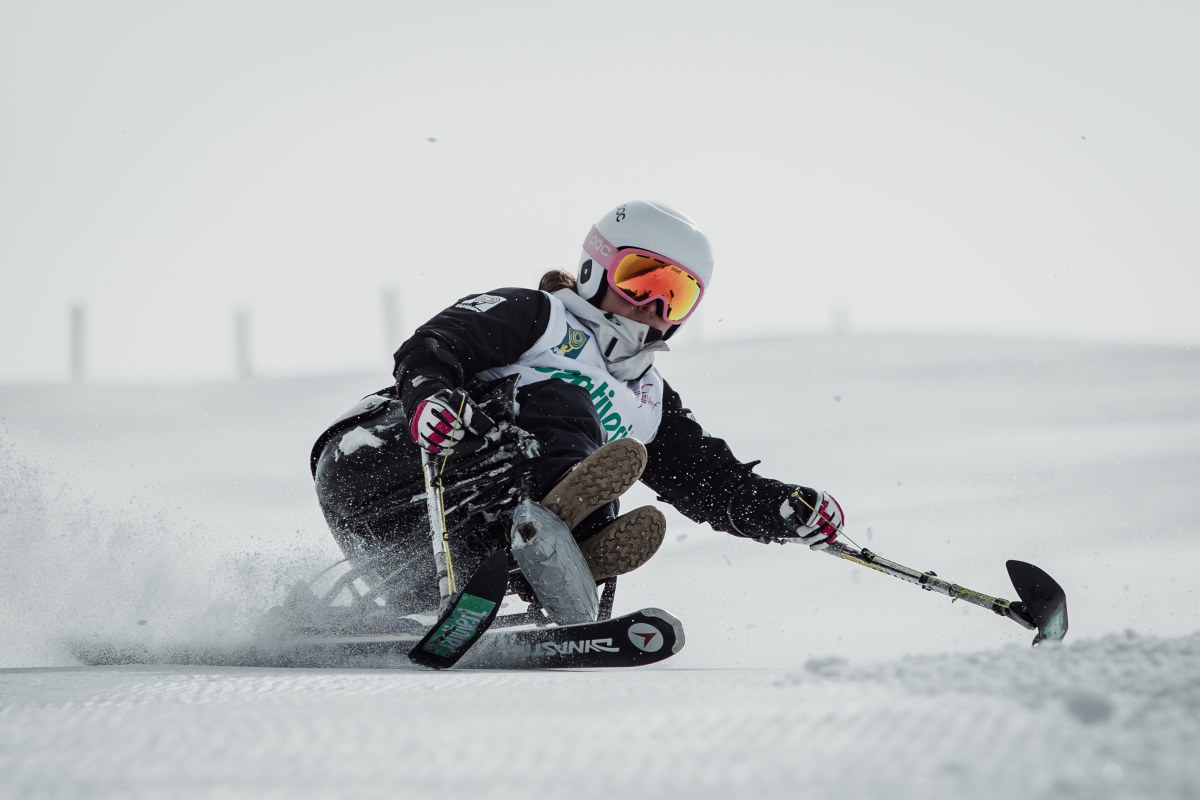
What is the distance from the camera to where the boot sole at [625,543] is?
3.12 meters

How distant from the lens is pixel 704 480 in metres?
3.91

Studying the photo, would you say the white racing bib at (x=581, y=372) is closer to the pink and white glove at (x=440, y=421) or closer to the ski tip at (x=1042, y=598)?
the pink and white glove at (x=440, y=421)

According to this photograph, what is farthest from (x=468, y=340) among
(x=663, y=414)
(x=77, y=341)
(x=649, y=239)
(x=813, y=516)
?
(x=77, y=341)

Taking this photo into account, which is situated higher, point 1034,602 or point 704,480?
point 704,480

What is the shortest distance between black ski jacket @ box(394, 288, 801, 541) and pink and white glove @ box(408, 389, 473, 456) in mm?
69

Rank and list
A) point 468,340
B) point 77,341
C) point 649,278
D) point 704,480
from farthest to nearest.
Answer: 1. point 77,341
2. point 704,480
3. point 649,278
4. point 468,340

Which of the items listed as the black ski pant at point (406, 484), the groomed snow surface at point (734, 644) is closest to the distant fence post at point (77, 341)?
the groomed snow surface at point (734, 644)

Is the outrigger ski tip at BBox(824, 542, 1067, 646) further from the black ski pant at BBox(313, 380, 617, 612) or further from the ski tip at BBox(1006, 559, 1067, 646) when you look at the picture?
the black ski pant at BBox(313, 380, 617, 612)

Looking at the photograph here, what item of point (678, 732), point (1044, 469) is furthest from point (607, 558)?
point (1044, 469)

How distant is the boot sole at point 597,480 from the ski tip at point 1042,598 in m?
1.15

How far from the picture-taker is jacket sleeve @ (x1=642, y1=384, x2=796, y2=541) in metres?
3.79

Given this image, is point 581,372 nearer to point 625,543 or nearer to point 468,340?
point 468,340

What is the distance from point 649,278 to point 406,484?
1053 millimetres

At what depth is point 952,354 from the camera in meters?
13.3
